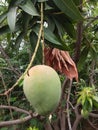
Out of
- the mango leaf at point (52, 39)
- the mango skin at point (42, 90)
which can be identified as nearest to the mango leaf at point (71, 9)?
the mango leaf at point (52, 39)

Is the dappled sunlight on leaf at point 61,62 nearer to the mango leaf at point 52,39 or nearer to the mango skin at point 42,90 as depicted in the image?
the mango leaf at point 52,39

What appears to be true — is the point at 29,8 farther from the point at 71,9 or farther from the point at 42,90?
the point at 42,90

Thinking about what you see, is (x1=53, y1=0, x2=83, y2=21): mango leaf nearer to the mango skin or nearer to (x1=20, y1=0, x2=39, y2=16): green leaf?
(x1=20, y1=0, x2=39, y2=16): green leaf

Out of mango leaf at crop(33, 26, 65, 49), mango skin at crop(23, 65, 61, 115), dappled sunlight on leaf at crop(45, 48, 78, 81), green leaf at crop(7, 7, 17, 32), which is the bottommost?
mango skin at crop(23, 65, 61, 115)

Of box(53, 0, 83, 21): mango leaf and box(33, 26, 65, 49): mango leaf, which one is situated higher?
box(53, 0, 83, 21): mango leaf

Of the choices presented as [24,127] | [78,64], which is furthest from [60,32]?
[24,127]

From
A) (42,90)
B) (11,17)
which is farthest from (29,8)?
(42,90)

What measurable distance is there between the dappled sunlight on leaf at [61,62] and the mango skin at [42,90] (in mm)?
177

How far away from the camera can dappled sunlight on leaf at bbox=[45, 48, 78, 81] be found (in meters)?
0.84

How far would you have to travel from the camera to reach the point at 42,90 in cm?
64

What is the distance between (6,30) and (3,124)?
1.03 metres

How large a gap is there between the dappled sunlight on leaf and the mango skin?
0.18 metres

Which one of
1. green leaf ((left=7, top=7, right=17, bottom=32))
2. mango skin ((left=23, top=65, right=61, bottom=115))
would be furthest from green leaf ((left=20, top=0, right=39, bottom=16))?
mango skin ((left=23, top=65, right=61, bottom=115))

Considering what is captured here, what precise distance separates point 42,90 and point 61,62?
0.23m
